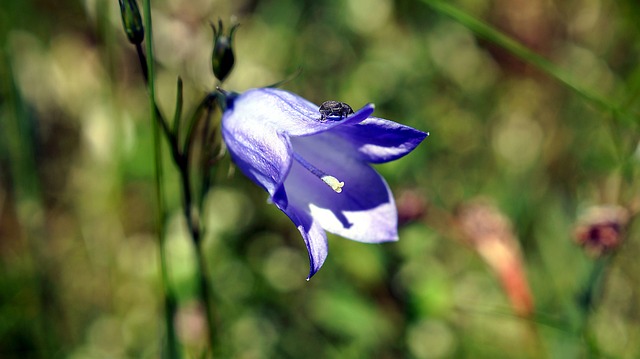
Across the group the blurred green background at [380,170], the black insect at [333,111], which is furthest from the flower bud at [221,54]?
the blurred green background at [380,170]

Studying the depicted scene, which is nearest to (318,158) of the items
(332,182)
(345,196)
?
(345,196)

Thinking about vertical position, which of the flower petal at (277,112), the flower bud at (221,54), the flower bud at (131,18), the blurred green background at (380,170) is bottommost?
the blurred green background at (380,170)

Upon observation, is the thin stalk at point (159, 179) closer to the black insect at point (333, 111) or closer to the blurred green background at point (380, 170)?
the black insect at point (333, 111)

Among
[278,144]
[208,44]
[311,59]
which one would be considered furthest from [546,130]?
[278,144]

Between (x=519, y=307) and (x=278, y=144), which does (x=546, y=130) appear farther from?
(x=278, y=144)

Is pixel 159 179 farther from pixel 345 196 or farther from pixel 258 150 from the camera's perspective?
pixel 345 196

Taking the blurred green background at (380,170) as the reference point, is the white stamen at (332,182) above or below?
above
